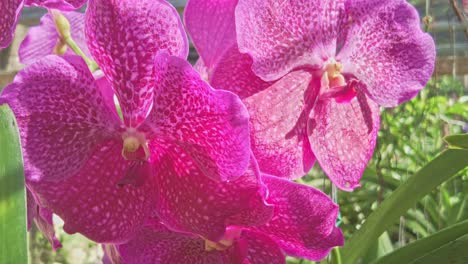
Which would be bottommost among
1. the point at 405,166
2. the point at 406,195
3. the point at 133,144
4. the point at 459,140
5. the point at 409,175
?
the point at 405,166

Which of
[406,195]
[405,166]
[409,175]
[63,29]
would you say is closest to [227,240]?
[63,29]

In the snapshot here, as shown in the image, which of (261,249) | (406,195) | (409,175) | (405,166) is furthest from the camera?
(405,166)

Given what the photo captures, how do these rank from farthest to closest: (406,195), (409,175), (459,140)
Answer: (409,175)
(406,195)
(459,140)

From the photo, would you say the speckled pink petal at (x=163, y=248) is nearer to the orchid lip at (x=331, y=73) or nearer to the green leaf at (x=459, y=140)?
the orchid lip at (x=331, y=73)

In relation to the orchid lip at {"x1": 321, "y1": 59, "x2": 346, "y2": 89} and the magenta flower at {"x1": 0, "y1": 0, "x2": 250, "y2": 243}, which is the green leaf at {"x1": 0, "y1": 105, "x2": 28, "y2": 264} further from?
the orchid lip at {"x1": 321, "y1": 59, "x2": 346, "y2": 89}

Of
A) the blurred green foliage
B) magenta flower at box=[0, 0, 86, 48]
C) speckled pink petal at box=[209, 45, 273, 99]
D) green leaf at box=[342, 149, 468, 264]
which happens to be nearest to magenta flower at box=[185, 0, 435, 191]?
speckled pink petal at box=[209, 45, 273, 99]

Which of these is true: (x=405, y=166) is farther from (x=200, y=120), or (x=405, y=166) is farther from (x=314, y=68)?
(x=200, y=120)

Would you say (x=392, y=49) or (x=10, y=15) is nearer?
(x=10, y=15)
